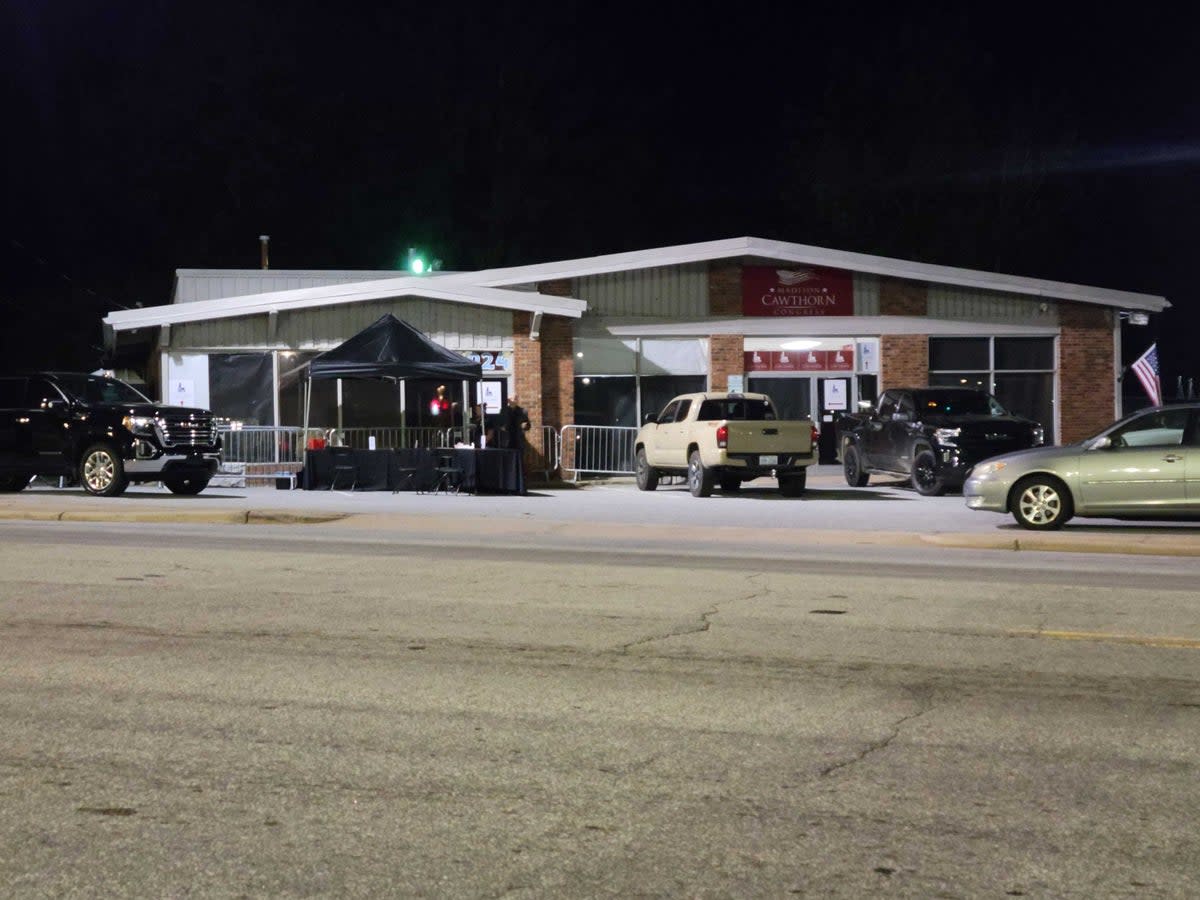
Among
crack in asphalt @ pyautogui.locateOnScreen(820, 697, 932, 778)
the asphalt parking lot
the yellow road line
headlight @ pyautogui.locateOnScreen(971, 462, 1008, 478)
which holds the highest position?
headlight @ pyautogui.locateOnScreen(971, 462, 1008, 478)

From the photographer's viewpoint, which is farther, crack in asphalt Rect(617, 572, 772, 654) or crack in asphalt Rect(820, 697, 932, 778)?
crack in asphalt Rect(617, 572, 772, 654)

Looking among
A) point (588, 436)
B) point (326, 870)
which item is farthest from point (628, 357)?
point (326, 870)

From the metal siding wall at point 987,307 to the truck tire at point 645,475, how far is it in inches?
323

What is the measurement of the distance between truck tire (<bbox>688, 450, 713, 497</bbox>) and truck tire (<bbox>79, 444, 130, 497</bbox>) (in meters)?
9.32

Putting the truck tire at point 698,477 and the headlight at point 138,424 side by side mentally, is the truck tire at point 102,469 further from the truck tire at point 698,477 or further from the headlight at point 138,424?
the truck tire at point 698,477

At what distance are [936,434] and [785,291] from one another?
796 centimetres

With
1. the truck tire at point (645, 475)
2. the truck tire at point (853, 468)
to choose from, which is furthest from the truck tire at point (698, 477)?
the truck tire at point (853, 468)

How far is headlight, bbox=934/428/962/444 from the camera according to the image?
23.5m

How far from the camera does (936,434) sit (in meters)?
23.6

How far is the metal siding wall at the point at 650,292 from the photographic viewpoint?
30.4 m

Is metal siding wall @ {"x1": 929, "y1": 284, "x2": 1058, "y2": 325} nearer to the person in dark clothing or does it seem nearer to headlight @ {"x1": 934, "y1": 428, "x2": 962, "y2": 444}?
headlight @ {"x1": 934, "y1": 428, "x2": 962, "y2": 444}

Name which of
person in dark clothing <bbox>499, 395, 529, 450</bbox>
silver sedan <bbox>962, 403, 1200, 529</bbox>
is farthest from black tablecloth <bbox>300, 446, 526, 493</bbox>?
silver sedan <bbox>962, 403, 1200, 529</bbox>

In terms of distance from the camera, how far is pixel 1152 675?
7.79 metres

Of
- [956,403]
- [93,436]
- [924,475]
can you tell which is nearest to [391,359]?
[93,436]
